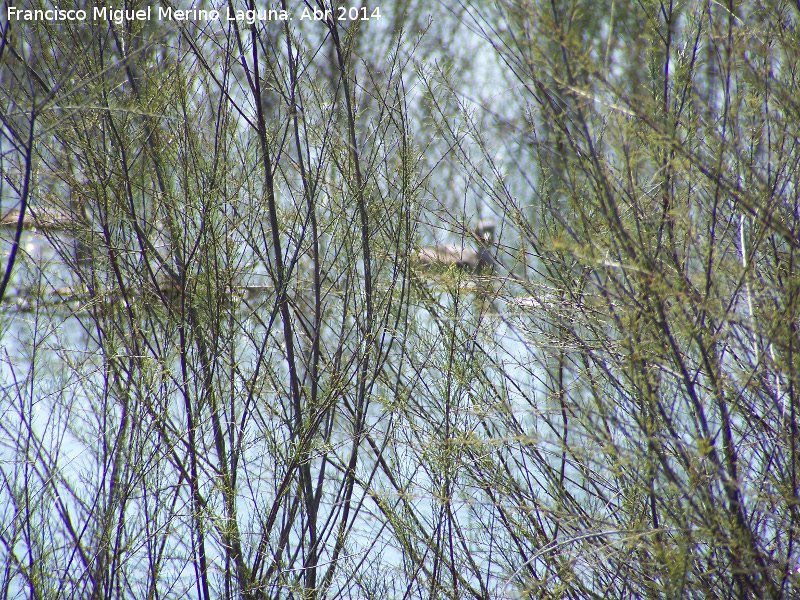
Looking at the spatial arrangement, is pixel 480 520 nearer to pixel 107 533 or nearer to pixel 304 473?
pixel 304 473

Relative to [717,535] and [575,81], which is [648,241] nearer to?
[575,81]

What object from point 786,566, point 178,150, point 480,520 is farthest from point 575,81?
point 480,520

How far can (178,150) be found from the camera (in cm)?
226

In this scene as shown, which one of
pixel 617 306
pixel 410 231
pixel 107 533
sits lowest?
pixel 107 533

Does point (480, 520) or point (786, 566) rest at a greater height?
point (480, 520)

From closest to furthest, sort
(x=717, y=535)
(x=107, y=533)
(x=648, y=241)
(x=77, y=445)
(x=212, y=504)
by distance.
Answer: (x=717, y=535) → (x=648, y=241) → (x=107, y=533) → (x=212, y=504) → (x=77, y=445)

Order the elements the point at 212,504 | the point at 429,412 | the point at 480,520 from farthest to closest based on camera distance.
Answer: the point at 429,412
the point at 480,520
the point at 212,504

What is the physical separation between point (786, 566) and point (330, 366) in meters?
1.43

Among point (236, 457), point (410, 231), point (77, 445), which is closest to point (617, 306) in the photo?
point (410, 231)

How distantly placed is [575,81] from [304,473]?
4.99 feet

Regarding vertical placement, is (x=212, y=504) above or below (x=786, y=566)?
above

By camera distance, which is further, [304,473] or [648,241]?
[304,473]

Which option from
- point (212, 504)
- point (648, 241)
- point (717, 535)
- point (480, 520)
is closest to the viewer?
point (717, 535)

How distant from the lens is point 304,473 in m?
2.26
